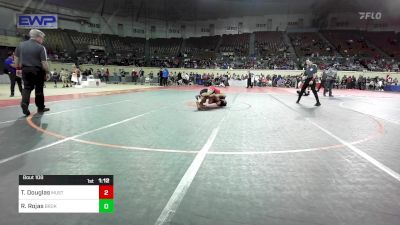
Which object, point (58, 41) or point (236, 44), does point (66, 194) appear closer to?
point (58, 41)

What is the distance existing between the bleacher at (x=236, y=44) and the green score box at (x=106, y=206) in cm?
4242

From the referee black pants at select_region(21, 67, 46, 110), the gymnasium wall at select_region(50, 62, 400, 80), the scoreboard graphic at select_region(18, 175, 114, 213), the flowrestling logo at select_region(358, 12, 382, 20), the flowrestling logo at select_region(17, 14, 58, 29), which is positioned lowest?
the scoreboard graphic at select_region(18, 175, 114, 213)

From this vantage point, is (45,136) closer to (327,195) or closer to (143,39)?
(327,195)

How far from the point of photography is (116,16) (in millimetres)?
48594

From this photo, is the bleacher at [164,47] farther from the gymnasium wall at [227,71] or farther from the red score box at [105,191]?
the red score box at [105,191]

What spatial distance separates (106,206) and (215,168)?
5.30 feet

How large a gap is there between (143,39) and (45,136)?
4647cm

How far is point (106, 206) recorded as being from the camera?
96.4 inches

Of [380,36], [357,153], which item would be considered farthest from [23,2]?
[380,36]

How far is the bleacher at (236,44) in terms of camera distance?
1749 inches

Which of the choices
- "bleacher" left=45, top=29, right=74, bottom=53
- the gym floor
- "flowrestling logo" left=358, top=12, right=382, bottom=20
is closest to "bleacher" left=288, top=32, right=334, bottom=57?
"flowrestling logo" left=358, top=12, right=382, bottom=20

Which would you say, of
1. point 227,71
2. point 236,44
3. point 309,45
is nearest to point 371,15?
point 309,45

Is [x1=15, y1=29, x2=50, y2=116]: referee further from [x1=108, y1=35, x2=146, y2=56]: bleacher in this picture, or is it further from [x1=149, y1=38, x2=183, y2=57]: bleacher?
[x1=149, y1=38, x2=183, y2=57]: bleacher

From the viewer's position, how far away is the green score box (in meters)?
2.40
